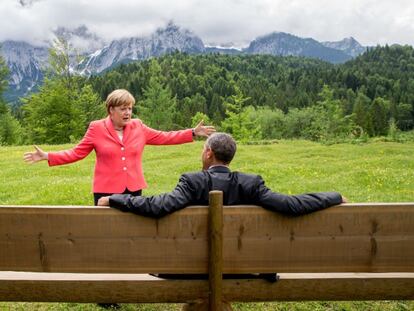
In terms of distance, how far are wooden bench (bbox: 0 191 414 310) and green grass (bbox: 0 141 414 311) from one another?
226 centimetres

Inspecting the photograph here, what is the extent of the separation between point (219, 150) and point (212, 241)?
880 millimetres

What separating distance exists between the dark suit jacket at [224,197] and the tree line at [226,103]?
28255 mm

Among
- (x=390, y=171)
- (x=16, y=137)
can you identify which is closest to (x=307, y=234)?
(x=390, y=171)

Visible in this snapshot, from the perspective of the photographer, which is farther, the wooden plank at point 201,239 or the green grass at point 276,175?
the green grass at point 276,175

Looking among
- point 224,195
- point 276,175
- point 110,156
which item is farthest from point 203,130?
point 276,175

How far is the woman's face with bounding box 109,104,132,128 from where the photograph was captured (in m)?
5.64

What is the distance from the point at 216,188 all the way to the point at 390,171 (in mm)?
15555

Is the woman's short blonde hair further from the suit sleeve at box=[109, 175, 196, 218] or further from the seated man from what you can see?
the suit sleeve at box=[109, 175, 196, 218]

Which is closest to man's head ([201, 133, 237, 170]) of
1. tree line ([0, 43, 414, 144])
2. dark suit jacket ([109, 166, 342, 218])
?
dark suit jacket ([109, 166, 342, 218])

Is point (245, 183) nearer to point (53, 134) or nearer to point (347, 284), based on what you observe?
point (347, 284)

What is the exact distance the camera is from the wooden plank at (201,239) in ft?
11.9

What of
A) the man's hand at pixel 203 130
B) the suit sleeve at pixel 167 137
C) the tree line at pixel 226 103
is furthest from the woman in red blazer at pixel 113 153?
the tree line at pixel 226 103

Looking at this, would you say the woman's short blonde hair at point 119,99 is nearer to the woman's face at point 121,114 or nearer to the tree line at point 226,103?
the woman's face at point 121,114

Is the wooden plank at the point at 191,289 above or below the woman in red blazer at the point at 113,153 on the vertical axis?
below
